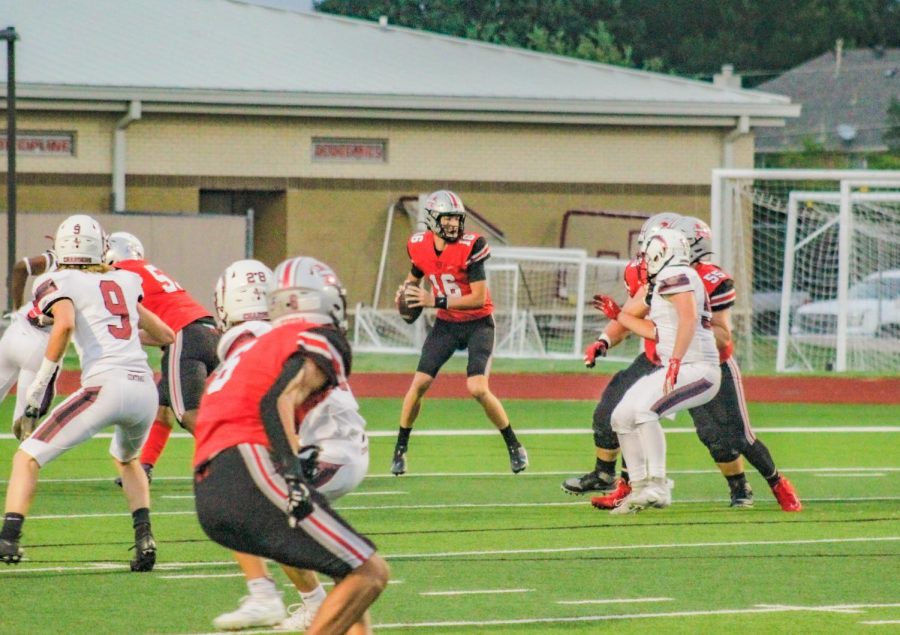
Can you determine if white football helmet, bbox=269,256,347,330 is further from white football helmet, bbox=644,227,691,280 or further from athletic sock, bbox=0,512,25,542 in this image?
white football helmet, bbox=644,227,691,280

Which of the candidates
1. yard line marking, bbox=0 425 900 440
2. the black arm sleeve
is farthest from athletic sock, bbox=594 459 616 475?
the black arm sleeve

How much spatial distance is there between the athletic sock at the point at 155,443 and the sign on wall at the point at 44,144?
652 inches

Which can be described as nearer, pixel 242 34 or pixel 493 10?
pixel 242 34

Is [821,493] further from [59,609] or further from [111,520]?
[59,609]

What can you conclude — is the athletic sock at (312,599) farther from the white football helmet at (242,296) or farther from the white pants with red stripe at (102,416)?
the white pants with red stripe at (102,416)

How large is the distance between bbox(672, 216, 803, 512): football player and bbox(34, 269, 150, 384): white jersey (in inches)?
149

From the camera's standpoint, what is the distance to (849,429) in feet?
58.7

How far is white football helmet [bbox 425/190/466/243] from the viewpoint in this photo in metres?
13.0

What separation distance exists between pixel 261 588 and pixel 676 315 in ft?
14.1

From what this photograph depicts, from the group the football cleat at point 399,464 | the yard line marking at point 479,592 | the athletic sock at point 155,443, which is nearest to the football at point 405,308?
the football cleat at point 399,464

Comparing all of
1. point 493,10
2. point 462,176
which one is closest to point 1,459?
point 462,176

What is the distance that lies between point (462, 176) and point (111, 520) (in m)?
19.5

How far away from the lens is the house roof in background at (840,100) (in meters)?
62.0

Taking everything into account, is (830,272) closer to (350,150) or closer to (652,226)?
(350,150)
